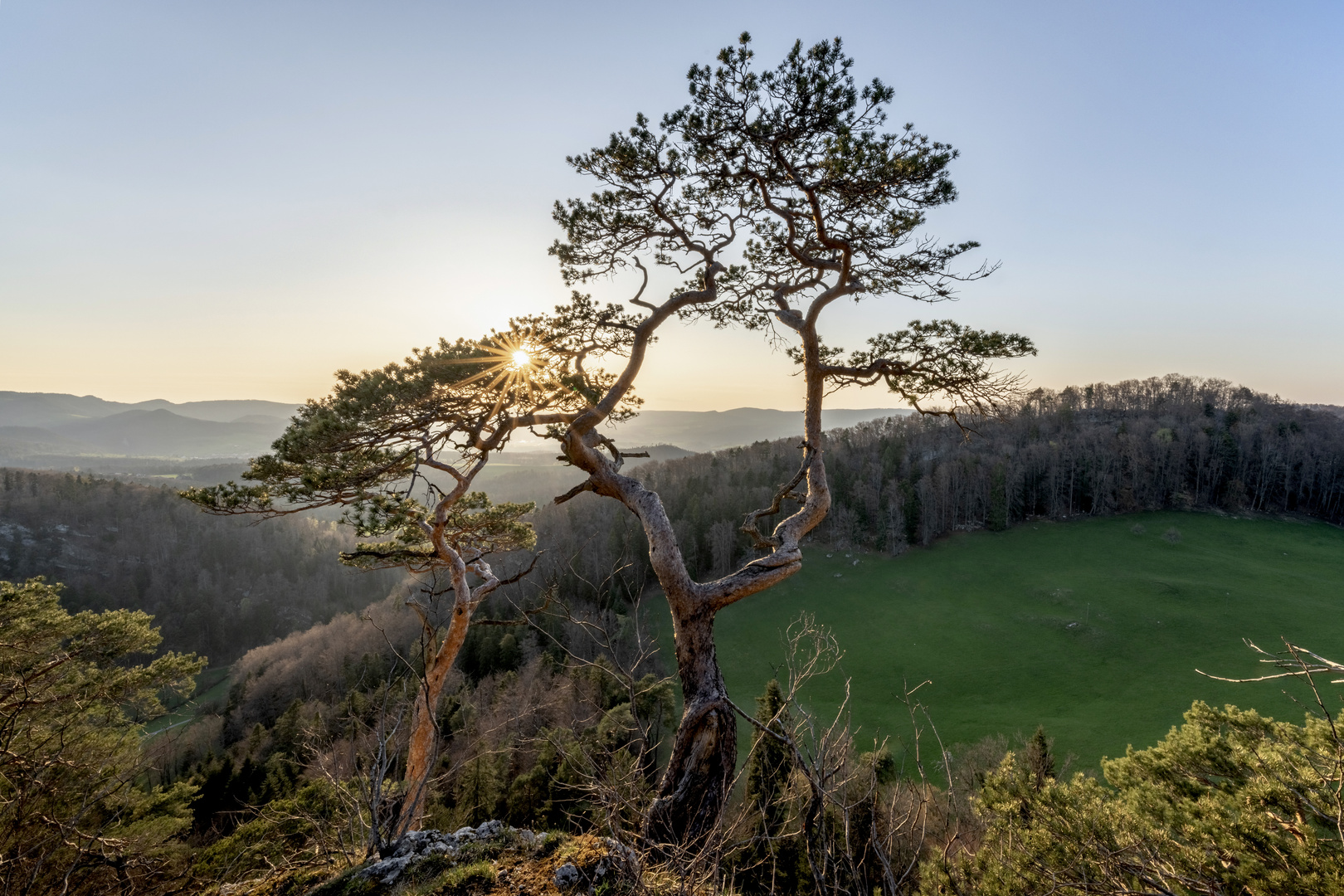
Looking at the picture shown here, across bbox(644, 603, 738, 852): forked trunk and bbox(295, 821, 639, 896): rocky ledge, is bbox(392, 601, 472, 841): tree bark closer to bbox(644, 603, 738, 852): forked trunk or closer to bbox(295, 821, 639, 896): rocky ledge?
bbox(295, 821, 639, 896): rocky ledge

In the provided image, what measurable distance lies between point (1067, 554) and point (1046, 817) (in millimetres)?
45875

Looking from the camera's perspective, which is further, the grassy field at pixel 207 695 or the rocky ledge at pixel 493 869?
the grassy field at pixel 207 695

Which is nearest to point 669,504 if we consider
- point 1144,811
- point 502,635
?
point 502,635

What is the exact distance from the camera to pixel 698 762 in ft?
15.4

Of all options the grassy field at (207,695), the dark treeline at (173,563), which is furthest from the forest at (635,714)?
the dark treeline at (173,563)

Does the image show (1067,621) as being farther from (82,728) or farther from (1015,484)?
(82,728)

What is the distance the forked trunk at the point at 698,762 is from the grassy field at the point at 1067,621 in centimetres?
2187

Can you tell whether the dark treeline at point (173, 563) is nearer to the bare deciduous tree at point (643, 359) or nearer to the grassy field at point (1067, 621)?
the grassy field at point (1067, 621)

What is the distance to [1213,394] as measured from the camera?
65.8 metres

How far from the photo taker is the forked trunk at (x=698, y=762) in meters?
4.59

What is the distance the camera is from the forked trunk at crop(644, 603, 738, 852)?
4586 mm

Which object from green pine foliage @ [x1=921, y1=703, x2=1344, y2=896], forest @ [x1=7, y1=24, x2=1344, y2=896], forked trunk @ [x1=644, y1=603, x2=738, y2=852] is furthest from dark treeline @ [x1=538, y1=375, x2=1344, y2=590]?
forked trunk @ [x1=644, y1=603, x2=738, y2=852]

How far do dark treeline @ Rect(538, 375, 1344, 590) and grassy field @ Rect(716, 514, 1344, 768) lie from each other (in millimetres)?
2742

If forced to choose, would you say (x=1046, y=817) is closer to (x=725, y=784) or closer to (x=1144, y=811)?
(x=1144, y=811)
